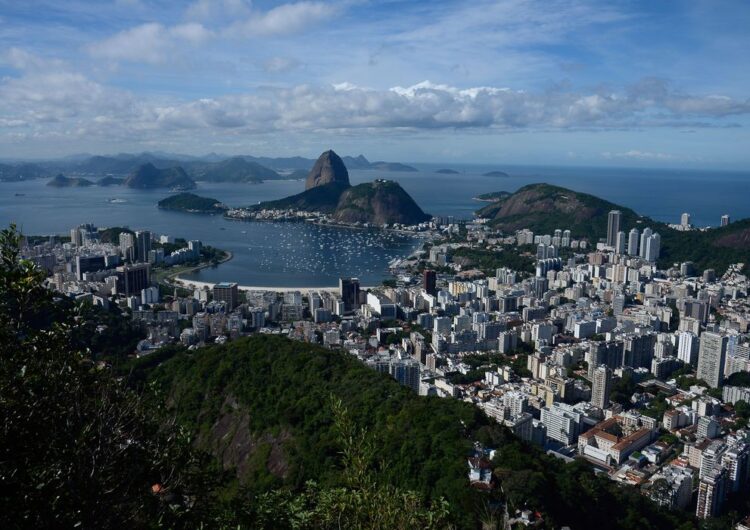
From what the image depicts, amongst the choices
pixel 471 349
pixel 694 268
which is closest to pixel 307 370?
pixel 471 349

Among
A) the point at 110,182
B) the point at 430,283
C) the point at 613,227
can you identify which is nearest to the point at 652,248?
the point at 613,227

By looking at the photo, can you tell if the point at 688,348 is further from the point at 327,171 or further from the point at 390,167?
the point at 390,167

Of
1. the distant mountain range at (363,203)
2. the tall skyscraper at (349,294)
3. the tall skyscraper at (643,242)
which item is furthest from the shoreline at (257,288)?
the distant mountain range at (363,203)

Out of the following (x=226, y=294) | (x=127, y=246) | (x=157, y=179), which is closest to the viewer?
(x=226, y=294)

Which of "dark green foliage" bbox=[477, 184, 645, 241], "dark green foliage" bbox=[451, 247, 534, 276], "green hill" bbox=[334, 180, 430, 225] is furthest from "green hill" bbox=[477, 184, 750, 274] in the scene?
"dark green foliage" bbox=[451, 247, 534, 276]

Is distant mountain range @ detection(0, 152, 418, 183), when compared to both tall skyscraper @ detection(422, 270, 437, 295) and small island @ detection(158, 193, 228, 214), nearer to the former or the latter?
small island @ detection(158, 193, 228, 214)

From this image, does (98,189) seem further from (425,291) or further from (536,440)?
(536,440)

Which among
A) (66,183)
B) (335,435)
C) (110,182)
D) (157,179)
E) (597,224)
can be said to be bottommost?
(335,435)
